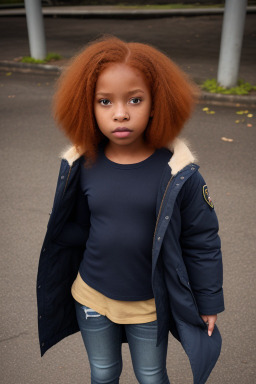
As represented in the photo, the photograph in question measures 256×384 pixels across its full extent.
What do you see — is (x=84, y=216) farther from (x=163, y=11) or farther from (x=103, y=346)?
(x=163, y=11)

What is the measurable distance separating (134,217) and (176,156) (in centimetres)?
27

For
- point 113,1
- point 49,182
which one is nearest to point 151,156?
point 49,182

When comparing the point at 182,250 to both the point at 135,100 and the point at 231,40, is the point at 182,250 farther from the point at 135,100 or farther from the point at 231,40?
the point at 231,40

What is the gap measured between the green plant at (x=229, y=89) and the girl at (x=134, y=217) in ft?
20.2

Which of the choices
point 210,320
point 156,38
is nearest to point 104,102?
point 210,320

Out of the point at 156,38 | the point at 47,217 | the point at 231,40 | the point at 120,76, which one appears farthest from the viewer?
the point at 156,38

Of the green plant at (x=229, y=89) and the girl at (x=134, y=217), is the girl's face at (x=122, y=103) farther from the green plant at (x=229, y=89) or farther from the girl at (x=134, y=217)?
the green plant at (x=229, y=89)

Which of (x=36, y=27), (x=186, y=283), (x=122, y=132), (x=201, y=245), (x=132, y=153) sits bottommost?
(x=36, y=27)

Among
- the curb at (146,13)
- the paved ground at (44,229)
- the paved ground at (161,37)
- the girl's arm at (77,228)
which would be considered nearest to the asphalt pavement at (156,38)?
the paved ground at (161,37)

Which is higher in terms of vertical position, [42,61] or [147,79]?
[147,79]

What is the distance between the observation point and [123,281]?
1804mm

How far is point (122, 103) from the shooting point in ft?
5.19

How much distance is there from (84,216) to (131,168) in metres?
0.35

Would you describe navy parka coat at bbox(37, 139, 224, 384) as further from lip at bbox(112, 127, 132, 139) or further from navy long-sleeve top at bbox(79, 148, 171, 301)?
lip at bbox(112, 127, 132, 139)
